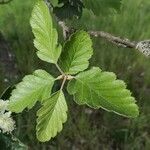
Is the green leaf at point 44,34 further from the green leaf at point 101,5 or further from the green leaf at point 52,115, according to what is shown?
the green leaf at point 101,5

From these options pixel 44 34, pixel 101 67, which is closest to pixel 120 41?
pixel 44 34

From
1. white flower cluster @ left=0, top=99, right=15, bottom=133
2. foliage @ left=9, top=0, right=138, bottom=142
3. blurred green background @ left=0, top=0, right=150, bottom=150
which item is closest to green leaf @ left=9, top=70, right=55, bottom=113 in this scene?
foliage @ left=9, top=0, right=138, bottom=142

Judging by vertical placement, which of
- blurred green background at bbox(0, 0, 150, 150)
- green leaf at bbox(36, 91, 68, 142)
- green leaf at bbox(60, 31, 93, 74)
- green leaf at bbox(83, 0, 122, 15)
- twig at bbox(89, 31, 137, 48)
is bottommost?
blurred green background at bbox(0, 0, 150, 150)

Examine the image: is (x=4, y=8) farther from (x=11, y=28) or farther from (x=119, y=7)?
(x=119, y=7)

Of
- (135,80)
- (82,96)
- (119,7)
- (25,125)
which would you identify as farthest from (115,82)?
(135,80)

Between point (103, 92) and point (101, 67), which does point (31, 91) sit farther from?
point (101, 67)

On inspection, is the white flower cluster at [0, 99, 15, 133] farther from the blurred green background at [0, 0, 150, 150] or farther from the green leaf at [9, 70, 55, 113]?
the blurred green background at [0, 0, 150, 150]
